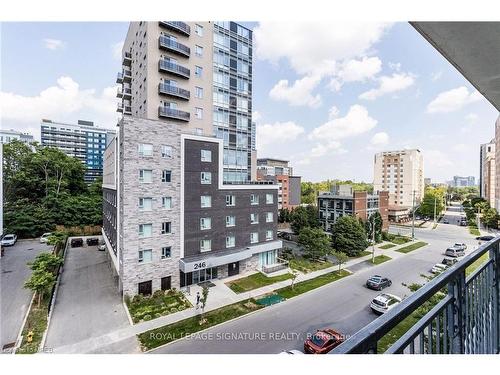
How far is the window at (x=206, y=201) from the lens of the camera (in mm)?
9648

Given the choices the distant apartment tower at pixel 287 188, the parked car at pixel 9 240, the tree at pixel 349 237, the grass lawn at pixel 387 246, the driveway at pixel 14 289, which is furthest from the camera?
the distant apartment tower at pixel 287 188

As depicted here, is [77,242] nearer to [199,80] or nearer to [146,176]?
[146,176]

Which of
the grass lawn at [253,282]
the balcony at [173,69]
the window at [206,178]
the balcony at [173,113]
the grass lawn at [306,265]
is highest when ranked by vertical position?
the balcony at [173,69]

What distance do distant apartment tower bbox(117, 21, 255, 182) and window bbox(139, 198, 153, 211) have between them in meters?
4.53

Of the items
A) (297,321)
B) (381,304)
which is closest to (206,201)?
(297,321)

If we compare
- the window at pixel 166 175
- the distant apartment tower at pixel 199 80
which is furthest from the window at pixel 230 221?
the window at pixel 166 175

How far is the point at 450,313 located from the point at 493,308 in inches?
31.2

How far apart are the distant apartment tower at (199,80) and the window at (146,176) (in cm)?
440

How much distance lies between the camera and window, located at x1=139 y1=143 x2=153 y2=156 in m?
8.29

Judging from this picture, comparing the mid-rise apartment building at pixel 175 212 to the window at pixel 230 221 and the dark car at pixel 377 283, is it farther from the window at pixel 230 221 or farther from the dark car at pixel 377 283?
the dark car at pixel 377 283

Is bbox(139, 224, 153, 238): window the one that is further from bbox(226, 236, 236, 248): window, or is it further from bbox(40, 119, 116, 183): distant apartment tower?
bbox(40, 119, 116, 183): distant apartment tower

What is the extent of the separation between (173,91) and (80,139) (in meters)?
32.5

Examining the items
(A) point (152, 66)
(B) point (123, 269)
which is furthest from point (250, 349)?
(A) point (152, 66)

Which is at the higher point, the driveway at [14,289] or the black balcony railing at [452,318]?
the black balcony railing at [452,318]
